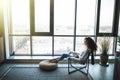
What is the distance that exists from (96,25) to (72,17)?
85 centimetres

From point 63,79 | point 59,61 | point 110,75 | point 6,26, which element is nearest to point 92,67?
point 110,75

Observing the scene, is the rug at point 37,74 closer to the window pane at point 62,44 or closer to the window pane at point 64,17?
the window pane at point 62,44

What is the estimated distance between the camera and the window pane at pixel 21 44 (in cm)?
520

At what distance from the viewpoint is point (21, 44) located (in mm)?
5246

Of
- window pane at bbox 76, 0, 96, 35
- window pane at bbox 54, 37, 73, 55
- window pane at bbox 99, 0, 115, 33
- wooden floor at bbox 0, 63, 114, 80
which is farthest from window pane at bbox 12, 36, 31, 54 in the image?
window pane at bbox 99, 0, 115, 33

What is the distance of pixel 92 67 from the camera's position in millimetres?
4602

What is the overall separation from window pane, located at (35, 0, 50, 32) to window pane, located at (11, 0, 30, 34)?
298 mm

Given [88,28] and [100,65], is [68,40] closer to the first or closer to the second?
[88,28]

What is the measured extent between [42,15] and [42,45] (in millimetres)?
1027

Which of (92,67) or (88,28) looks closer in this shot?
(92,67)

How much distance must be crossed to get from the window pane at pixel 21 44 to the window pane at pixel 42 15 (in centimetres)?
53

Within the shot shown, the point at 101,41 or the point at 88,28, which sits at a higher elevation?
the point at 88,28

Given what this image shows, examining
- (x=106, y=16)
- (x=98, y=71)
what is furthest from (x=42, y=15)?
(x=98, y=71)

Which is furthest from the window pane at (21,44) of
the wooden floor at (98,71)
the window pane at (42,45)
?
the wooden floor at (98,71)
